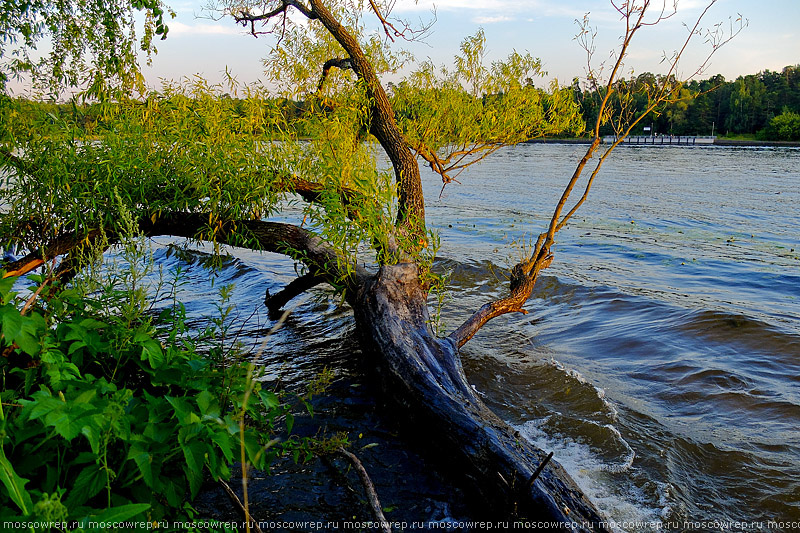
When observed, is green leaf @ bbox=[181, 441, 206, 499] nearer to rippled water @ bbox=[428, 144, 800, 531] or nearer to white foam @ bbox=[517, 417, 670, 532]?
white foam @ bbox=[517, 417, 670, 532]

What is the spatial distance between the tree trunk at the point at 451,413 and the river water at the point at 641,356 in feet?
3.49

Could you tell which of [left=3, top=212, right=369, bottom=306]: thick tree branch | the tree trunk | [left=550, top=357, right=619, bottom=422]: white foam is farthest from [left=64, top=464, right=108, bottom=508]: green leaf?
[left=550, top=357, right=619, bottom=422]: white foam

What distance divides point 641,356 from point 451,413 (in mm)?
4500

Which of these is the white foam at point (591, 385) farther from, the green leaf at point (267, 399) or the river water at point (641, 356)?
the green leaf at point (267, 399)

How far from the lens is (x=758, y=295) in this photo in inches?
410

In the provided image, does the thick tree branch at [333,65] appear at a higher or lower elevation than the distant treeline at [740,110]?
lower

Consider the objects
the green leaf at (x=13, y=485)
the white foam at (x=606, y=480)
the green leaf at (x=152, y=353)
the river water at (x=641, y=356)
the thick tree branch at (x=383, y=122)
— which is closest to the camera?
the green leaf at (x=13, y=485)

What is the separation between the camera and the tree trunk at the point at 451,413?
3.21 m

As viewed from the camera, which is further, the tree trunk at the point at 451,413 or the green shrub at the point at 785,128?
the green shrub at the point at 785,128

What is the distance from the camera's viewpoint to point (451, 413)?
12.9 feet

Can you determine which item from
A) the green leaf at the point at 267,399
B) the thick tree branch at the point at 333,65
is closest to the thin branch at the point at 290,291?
the thick tree branch at the point at 333,65

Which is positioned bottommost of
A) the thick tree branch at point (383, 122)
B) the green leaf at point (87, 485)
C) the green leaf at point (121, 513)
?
the green leaf at point (87, 485)

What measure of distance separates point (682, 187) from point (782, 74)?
12338cm

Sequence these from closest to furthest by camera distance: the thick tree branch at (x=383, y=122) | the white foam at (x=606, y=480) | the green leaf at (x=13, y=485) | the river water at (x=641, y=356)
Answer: the green leaf at (x=13, y=485), the white foam at (x=606, y=480), the river water at (x=641, y=356), the thick tree branch at (x=383, y=122)
